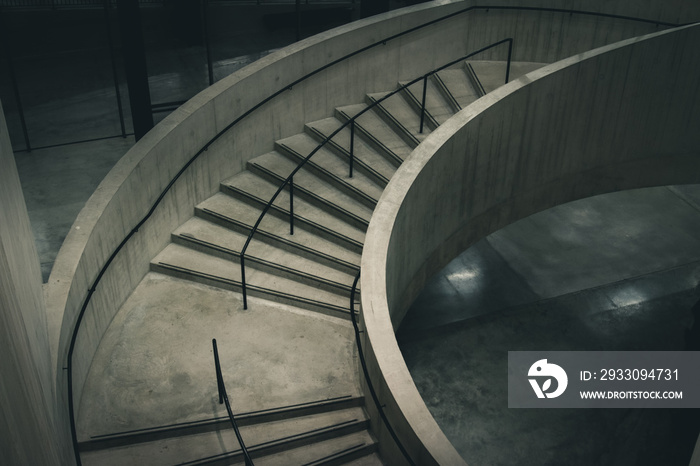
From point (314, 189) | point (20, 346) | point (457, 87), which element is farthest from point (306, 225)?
point (20, 346)

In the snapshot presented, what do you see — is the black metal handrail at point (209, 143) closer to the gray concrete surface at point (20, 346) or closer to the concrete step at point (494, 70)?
the gray concrete surface at point (20, 346)

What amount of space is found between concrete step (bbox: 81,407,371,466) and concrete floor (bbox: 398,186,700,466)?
5.21m

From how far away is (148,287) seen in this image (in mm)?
Answer: 10656

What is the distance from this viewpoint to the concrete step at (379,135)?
1262cm

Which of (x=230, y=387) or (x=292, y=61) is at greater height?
(x=292, y=61)

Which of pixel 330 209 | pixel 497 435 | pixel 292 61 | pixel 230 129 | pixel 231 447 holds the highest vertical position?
pixel 292 61

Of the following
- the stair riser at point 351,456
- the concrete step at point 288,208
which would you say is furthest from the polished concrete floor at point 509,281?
the stair riser at point 351,456

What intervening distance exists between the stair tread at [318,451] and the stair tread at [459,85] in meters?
6.91

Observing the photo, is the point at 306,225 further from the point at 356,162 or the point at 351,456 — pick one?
the point at 351,456

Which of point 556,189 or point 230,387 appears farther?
point 556,189

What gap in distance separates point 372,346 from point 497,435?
20.5 ft

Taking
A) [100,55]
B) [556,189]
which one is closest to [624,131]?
[556,189]

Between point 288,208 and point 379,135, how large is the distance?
7.56ft

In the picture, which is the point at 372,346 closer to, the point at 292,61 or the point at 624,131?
the point at 292,61
